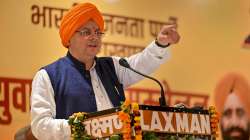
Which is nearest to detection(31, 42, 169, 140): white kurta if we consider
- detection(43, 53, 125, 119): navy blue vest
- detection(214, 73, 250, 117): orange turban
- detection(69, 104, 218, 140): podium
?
detection(43, 53, 125, 119): navy blue vest

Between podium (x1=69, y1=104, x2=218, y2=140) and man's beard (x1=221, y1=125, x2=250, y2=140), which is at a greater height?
podium (x1=69, y1=104, x2=218, y2=140)

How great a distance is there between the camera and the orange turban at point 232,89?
5562 mm

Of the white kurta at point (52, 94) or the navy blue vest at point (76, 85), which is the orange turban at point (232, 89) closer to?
the white kurta at point (52, 94)

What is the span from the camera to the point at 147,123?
2.21 meters

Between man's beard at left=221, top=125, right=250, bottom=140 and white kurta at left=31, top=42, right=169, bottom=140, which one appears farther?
man's beard at left=221, top=125, right=250, bottom=140

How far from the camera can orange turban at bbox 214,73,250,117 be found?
556cm

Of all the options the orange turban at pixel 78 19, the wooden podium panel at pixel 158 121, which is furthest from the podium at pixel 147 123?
the orange turban at pixel 78 19

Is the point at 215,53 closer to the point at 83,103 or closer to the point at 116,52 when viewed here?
the point at 116,52

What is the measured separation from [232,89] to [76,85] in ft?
10.5

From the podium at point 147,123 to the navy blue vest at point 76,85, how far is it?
351 mm

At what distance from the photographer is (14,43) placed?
4441 mm

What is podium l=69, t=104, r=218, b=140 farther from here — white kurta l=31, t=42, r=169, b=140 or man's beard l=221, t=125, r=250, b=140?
man's beard l=221, t=125, r=250, b=140

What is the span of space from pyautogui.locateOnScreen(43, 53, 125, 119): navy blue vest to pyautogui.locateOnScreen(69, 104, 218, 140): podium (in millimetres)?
351

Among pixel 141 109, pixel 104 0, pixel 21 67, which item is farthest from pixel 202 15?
pixel 141 109
